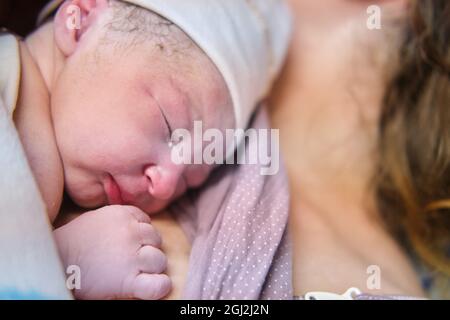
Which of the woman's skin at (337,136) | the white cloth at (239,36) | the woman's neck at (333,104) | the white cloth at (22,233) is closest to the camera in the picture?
the white cloth at (22,233)

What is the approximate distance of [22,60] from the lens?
0.55 meters

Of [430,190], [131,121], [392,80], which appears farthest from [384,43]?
[131,121]

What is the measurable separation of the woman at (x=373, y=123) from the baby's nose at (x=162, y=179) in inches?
8.6

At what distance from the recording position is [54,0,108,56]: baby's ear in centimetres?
56

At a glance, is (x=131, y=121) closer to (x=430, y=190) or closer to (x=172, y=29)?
(x=172, y=29)

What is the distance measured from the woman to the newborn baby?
0.78 feet

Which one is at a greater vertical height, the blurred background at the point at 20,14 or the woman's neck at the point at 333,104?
the blurred background at the point at 20,14

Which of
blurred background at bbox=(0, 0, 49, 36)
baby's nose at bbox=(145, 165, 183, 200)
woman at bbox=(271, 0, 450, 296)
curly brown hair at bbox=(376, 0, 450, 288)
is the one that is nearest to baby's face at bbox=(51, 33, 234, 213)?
baby's nose at bbox=(145, 165, 183, 200)

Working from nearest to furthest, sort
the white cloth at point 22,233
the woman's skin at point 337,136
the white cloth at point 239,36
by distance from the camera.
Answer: the white cloth at point 22,233 → the white cloth at point 239,36 → the woman's skin at point 337,136

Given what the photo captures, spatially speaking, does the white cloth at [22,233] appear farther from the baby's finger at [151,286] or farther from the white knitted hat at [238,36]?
the white knitted hat at [238,36]

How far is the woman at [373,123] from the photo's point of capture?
783 mm

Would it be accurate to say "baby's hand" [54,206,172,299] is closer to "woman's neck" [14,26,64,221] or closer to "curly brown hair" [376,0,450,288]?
"woman's neck" [14,26,64,221]

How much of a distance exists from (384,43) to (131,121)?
50 cm

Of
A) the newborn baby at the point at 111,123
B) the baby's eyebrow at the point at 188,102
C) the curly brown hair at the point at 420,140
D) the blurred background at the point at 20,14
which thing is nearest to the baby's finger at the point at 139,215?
the newborn baby at the point at 111,123
